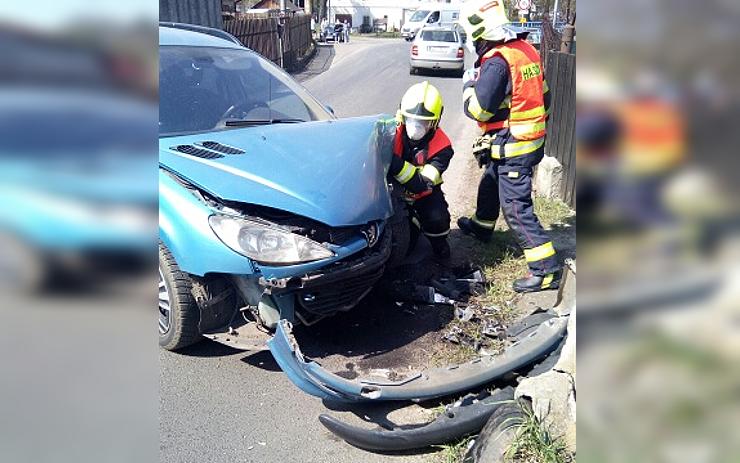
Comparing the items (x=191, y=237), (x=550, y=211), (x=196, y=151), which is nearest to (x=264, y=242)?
(x=191, y=237)

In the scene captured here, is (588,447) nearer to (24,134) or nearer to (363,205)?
(24,134)

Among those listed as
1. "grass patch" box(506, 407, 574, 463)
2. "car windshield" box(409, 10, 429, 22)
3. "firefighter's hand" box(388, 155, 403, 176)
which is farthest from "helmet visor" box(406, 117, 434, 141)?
"car windshield" box(409, 10, 429, 22)

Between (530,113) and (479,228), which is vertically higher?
(530,113)

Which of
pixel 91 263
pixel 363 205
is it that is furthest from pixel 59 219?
pixel 363 205

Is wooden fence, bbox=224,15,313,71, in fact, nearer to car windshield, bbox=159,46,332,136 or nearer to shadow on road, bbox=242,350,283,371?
car windshield, bbox=159,46,332,136

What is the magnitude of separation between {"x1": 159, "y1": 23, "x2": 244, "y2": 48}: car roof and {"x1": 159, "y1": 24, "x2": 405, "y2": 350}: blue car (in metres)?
0.46

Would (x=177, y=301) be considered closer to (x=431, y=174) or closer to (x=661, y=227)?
(x=431, y=174)

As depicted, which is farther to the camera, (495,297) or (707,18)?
(495,297)

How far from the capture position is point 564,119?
668 centimetres

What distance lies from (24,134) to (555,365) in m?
2.72

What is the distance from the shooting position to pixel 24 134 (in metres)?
0.78

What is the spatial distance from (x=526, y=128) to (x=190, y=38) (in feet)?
8.06

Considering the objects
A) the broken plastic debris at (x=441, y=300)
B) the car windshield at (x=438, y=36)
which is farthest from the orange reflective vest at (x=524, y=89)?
the car windshield at (x=438, y=36)

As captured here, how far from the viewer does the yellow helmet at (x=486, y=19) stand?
14.3 ft
